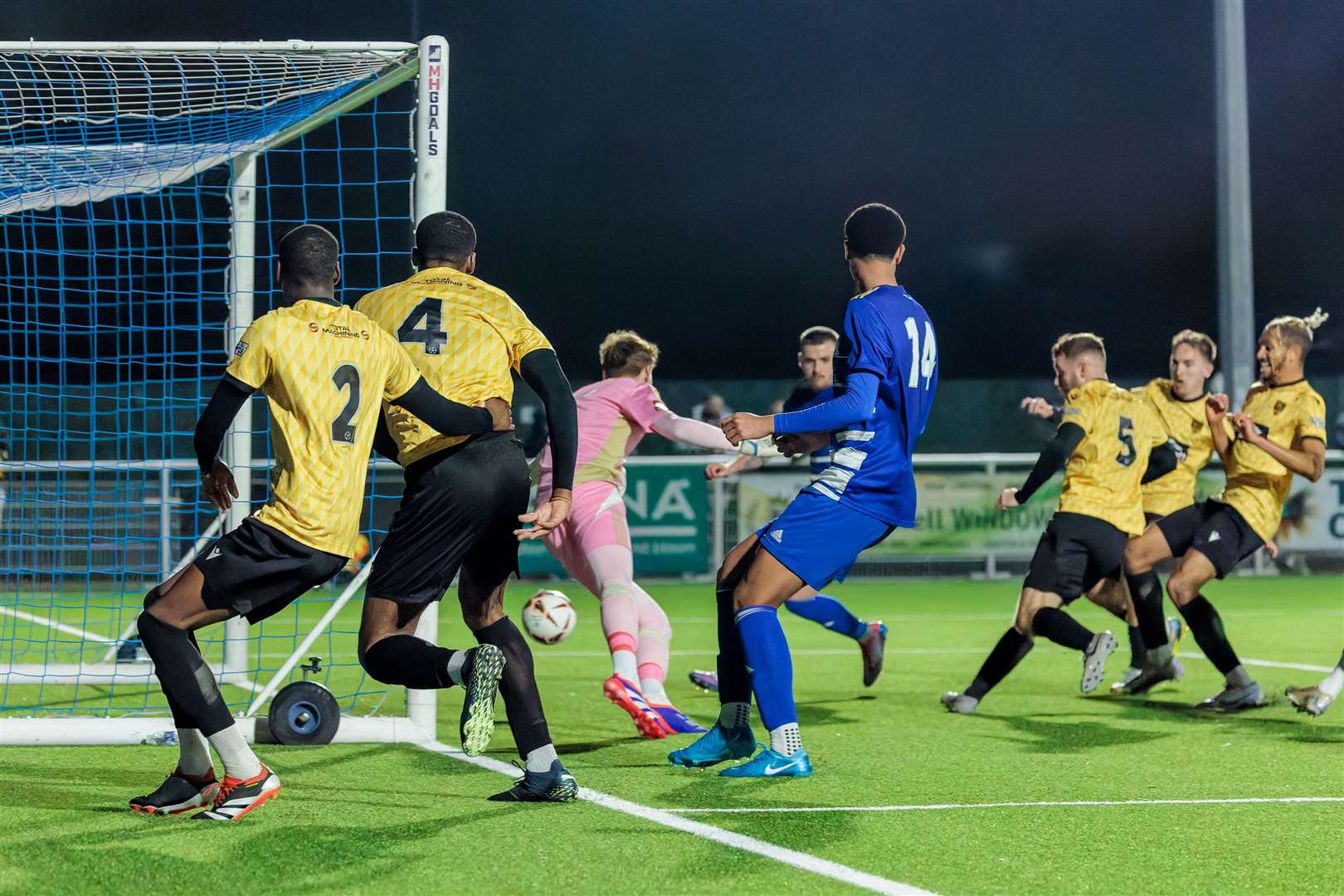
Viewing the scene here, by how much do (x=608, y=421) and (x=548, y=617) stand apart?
1056 mm

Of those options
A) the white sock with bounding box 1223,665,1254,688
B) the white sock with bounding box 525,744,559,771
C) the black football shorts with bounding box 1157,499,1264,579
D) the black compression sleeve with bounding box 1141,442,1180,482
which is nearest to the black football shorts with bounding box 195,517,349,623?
the white sock with bounding box 525,744,559,771

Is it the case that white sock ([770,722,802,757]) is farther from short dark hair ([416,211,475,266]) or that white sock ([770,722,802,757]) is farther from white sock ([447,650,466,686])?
short dark hair ([416,211,475,266])

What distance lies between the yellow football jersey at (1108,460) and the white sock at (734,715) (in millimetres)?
2808

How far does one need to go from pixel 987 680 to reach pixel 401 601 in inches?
153

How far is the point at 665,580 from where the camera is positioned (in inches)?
681

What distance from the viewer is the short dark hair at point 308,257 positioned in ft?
16.3

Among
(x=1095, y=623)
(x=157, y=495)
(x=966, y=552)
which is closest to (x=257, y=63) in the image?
(x=157, y=495)

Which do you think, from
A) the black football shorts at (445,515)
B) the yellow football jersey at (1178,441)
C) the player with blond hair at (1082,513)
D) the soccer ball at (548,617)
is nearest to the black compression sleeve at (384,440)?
the black football shorts at (445,515)

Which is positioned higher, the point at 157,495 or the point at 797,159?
the point at 797,159

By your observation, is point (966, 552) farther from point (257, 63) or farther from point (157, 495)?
point (257, 63)

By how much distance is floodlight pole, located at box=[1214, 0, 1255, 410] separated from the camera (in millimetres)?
19516

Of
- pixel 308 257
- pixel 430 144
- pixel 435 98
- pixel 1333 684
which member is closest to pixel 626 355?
pixel 430 144

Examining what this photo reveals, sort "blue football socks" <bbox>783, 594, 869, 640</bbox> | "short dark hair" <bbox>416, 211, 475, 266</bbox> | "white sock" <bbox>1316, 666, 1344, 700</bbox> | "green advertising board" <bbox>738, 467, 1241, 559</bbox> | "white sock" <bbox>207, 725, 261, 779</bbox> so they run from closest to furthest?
"white sock" <bbox>207, 725, 261, 779</bbox>, "short dark hair" <bbox>416, 211, 475, 266</bbox>, "white sock" <bbox>1316, 666, 1344, 700</bbox>, "blue football socks" <bbox>783, 594, 869, 640</bbox>, "green advertising board" <bbox>738, 467, 1241, 559</bbox>

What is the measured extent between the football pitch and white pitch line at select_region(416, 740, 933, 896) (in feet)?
0.04
